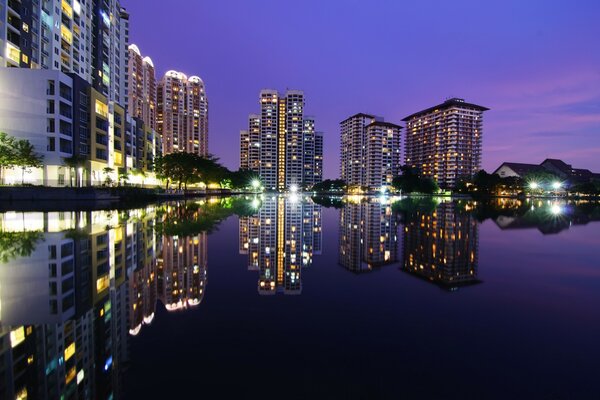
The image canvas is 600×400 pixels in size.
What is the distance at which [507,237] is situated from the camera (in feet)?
62.4

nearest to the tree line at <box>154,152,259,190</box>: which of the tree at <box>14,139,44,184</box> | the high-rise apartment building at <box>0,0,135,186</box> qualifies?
the high-rise apartment building at <box>0,0,135,186</box>

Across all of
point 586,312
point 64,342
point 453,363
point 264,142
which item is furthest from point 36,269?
point 264,142

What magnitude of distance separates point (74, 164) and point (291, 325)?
55.8m

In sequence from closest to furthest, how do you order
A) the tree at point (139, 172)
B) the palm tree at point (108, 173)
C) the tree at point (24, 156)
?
1. the tree at point (24, 156)
2. the palm tree at point (108, 173)
3. the tree at point (139, 172)

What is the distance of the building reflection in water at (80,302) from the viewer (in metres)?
4.34

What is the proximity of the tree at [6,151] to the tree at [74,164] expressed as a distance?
627 centimetres

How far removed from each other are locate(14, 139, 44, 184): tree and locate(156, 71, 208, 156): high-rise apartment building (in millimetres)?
129889

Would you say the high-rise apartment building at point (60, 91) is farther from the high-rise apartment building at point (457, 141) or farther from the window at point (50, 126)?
the high-rise apartment building at point (457, 141)

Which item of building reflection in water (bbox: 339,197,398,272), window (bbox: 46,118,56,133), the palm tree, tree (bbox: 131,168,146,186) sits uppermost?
window (bbox: 46,118,56,133)

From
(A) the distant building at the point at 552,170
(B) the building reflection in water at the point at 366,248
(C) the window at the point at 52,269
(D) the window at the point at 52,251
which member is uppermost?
(A) the distant building at the point at 552,170

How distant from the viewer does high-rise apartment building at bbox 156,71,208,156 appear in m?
177

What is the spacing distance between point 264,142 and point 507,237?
182800 mm

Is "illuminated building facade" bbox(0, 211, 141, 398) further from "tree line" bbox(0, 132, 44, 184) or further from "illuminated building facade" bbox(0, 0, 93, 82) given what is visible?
"illuminated building facade" bbox(0, 0, 93, 82)

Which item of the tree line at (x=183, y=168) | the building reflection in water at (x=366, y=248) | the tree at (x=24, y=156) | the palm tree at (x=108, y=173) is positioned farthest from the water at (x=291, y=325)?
the tree line at (x=183, y=168)
